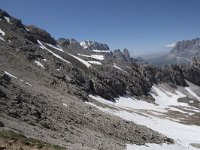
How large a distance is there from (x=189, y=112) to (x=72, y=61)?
52838mm

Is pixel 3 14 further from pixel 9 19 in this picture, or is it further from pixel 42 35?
pixel 42 35

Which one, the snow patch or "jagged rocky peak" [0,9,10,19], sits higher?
"jagged rocky peak" [0,9,10,19]

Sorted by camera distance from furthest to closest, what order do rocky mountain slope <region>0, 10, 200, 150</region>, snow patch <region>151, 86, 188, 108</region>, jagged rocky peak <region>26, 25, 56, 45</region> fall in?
jagged rocky peak <region>26, 25, 56, 45</region> < snow patch <region>151, 86, 188, 108</region> < rocky mountain slope <region>0, 10, 200, 150</region>

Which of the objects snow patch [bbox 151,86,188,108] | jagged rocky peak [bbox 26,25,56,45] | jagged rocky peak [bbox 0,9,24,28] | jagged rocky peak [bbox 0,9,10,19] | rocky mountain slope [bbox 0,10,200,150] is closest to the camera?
rocky mountain slope [bbox 0,10,200,150]

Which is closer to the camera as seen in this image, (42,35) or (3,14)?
(3,14)

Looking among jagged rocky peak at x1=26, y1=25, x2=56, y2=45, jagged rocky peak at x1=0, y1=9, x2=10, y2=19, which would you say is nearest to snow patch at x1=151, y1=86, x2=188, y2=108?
jagged rocky peak at x1=26, y1=25, x2=56, y2=45

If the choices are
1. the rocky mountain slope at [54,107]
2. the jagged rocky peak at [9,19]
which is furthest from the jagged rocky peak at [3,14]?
the rocky mountain slope at [54,107]

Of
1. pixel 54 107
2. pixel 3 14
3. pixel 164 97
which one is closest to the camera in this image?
pixel 54 107

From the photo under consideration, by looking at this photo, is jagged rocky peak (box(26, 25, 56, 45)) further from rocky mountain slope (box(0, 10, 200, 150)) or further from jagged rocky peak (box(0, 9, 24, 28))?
rocky mountain slope (box(0, 10, 200, 150))

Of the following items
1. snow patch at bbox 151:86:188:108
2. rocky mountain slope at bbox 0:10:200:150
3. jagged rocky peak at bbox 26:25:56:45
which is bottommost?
rocky mountain slope at bbox 0:10:200:150

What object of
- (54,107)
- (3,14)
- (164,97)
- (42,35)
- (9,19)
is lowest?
(54,107)

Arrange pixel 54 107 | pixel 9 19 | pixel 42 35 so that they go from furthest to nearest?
pixel 42 35
pixel 9 19
pixel 54 107

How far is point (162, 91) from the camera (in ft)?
601

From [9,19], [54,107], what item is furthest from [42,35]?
[54,107]
